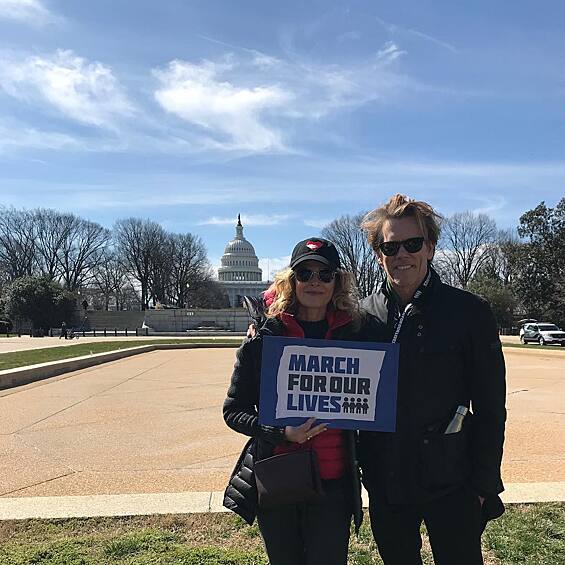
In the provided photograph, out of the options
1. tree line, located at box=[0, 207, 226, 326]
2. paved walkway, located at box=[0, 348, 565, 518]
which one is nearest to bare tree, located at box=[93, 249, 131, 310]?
tree line, located at box=[0, 207, 226, 326]

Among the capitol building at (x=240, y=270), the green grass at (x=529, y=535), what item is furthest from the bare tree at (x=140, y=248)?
the green grass at (x=529, y=535)

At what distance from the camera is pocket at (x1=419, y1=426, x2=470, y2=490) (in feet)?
8.18

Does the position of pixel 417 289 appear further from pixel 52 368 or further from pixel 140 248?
pixel 140 248

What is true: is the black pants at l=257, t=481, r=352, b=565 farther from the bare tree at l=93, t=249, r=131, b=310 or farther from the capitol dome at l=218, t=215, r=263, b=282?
the capitol dome at l=218, t=215, r=263, b=282

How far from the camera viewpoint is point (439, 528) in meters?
2.55

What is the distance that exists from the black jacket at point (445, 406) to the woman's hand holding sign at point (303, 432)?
336 mm

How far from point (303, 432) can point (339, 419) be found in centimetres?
20

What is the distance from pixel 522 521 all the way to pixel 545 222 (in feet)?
180

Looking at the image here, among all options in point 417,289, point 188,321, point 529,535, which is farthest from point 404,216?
point 188,321

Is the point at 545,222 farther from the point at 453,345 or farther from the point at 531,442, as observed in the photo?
the point at 453,345

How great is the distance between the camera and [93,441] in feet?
24.9

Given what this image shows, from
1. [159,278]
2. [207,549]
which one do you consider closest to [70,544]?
[207,549]

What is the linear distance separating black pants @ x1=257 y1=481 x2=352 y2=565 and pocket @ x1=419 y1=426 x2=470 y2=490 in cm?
38

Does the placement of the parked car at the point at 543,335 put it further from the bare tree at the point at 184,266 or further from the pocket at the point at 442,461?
the bare tree at the point at 184,266
